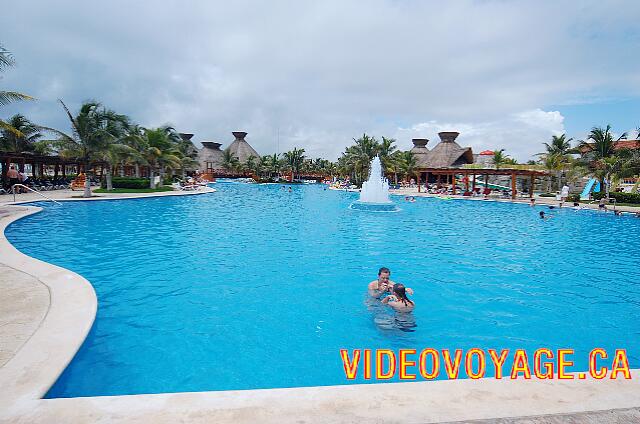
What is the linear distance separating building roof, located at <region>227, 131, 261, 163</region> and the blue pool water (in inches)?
3101

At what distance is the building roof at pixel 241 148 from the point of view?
94.2 meters

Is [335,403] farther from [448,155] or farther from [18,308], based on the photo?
[448,155]

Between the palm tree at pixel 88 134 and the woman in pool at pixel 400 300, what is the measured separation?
26.7 meters

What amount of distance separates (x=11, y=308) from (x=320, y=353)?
187 inches

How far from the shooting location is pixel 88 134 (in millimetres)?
27000

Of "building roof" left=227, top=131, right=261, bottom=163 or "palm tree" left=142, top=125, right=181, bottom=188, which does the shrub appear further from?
"building roof" left=227, top=131, right=261, bottom=163

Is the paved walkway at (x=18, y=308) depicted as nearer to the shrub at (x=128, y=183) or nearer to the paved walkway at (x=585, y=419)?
the paved walkway at (x=585, y=419)

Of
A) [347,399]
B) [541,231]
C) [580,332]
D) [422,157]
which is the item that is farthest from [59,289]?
[422,157]

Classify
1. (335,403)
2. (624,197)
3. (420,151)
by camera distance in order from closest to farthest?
(335,403) < (624,197) < (420,151)

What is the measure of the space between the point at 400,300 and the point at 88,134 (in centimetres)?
2820

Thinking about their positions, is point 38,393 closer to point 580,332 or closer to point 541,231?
point 580,332

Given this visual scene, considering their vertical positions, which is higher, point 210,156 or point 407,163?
Answer: point 210,156

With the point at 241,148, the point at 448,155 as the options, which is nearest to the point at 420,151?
the point at 448,155

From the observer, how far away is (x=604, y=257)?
502 inches
